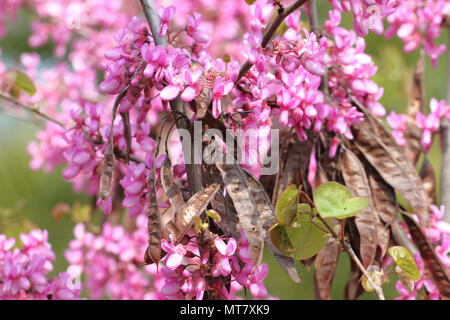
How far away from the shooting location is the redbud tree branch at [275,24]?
2.15ft

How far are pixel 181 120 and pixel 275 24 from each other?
0.19 meters

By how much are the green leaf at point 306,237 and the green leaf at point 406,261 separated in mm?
123

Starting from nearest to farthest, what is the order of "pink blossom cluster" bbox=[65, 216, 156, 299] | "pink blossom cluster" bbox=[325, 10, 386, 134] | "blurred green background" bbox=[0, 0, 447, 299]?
1. "pink blossom cluster" bbox=[325, 10, 386, 134]
2. "pink blossom cluster" bbox=[65, 216, 156, 299]
3. "blurred green background" bbox=[0, 0, 447, 299]

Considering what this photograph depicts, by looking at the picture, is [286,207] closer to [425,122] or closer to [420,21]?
[425,122]

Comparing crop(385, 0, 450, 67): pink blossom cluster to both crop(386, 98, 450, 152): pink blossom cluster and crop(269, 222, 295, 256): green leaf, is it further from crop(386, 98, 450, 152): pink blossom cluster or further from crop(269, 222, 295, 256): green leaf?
crop(269, 222, 295, 256): green leaf

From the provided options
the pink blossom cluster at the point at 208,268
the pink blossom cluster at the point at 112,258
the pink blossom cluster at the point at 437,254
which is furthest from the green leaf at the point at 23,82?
the pink blossom cluster at the point at 437,254

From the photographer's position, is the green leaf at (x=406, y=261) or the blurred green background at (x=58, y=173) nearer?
the green leaf at (x=406, y=261)

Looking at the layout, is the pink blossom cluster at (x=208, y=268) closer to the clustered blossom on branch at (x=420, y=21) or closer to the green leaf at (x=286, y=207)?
the green leaf at (x=286, y=207)

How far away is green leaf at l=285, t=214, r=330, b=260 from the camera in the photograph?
67 cm

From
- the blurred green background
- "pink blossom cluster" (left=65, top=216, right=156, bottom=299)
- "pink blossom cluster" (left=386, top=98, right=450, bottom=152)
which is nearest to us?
"pink blossom cluster" (left=386, top=98, right=450, bottom=152)

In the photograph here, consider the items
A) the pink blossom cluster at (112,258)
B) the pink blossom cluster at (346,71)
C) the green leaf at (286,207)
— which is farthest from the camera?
the pink blossom cluster at (112,258)

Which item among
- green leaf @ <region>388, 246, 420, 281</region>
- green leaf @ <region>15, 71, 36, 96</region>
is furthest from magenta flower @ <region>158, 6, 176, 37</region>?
green leaf @ <region>15, 71, 36, 96</region>

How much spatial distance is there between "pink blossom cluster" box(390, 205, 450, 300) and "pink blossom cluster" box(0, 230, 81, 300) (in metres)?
0.62

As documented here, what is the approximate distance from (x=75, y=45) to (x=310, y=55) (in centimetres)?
186
